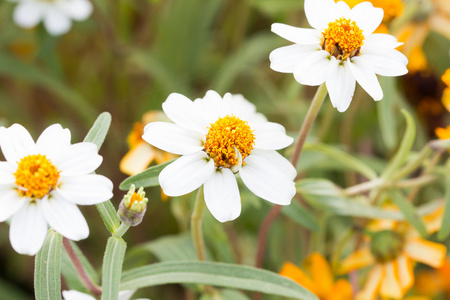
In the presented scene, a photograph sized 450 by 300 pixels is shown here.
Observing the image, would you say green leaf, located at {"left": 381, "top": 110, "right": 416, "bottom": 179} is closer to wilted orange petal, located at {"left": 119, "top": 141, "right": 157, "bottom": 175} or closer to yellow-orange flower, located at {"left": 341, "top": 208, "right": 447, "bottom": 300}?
yellow-orange flower, located at {"left": 341, "top": 208, "right": 447, "bottom": 300}

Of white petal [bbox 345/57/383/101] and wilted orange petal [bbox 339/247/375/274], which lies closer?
white petal [bbox 345/57/383/101]

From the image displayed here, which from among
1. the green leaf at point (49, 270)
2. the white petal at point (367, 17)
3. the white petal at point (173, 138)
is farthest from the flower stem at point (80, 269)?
the white petal at point (367, 17)

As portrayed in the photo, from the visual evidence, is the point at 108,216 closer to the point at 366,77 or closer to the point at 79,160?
the point at 79,160

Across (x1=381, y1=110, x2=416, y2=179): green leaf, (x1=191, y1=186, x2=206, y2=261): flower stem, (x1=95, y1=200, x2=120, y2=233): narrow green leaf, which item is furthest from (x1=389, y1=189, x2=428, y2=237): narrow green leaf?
(x1=95, y1=200, x2=120, y2=233): narrow green leaf

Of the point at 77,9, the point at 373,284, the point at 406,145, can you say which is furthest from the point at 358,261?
the point at 77,9

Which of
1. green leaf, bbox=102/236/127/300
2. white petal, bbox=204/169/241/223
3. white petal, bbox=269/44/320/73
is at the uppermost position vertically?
white petal, bbox=269/44/320/73

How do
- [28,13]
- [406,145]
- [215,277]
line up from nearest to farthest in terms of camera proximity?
1. [215,277]
2. [406,145]
3. [28,13]
